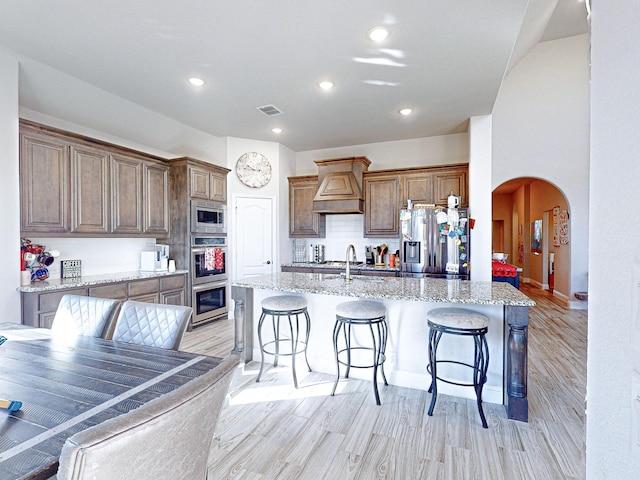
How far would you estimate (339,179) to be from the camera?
529 centimetres

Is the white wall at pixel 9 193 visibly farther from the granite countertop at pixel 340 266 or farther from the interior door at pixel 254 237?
the granite countertop at pixel 340 266

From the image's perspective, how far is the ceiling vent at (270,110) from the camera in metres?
4.05

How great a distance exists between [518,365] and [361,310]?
3.74 feet

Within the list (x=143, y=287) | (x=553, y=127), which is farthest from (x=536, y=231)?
(x=143, y=287)

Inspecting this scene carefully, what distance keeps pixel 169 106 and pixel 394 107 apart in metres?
2.78

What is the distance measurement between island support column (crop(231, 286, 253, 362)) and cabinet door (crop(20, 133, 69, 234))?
6.21 ft

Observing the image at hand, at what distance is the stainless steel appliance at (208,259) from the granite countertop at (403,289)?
159 cm

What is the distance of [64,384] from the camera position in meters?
1.21

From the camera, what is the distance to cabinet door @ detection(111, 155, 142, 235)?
3799mm

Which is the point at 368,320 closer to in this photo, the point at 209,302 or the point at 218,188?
the point at 209,302

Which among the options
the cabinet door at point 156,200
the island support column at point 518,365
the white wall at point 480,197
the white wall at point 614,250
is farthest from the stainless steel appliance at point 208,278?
the white wall at point 614,250

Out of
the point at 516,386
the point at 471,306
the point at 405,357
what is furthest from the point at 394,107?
the point at 516,386

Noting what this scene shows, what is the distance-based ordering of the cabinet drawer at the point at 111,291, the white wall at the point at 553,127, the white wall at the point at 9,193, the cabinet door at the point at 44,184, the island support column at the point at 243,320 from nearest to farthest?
1. the white wall at the point at 9,193
2. the cabinet door at the point at 44,184
3. the island support column at the point at 243,320
4. the cabinet drawer at the point at 111,291
5. the white wall at the point at 553,127

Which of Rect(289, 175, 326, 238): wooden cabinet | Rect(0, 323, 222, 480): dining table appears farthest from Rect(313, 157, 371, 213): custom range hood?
Rect(0, 323, 222, 480): dining table
